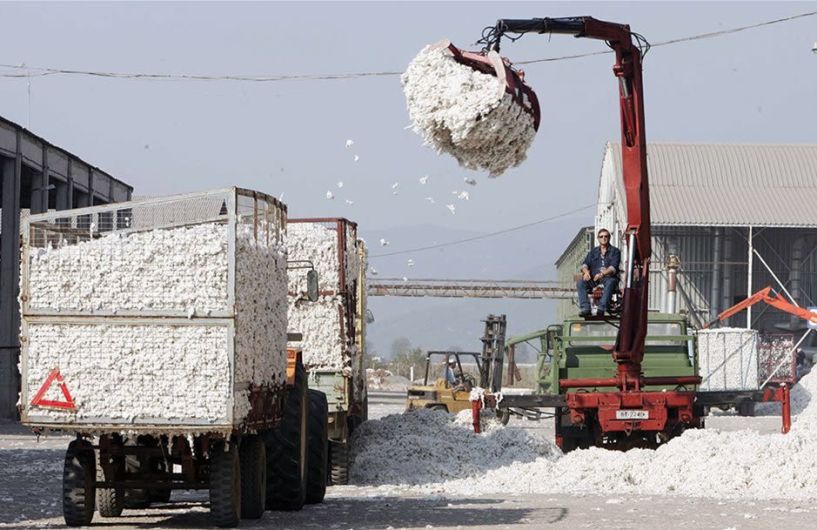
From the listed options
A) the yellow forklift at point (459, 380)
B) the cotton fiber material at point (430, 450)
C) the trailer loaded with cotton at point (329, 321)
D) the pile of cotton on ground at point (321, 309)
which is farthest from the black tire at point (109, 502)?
the yellow forklift at point (459, 380)

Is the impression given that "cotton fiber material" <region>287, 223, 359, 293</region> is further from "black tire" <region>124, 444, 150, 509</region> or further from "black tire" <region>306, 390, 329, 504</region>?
"black tire" <region>124, 444, 150, 509</region>

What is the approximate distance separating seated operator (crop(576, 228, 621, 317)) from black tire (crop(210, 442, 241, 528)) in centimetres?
840

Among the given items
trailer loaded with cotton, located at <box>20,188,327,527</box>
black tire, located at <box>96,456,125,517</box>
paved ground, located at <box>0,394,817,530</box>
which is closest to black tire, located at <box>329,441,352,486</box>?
paved ground, located at <box>0,394,817,530</box>

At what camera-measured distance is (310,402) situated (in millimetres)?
16875

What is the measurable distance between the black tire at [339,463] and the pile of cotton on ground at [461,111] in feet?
16.9

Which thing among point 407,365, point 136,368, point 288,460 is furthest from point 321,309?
point 407,365

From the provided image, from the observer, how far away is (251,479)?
1462cm

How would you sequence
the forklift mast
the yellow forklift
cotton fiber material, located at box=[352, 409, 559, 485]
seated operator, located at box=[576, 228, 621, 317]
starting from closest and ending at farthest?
cotton fiber material, located at box=[352, 409, 559, 485], seated operator, located at box=[576, 228, 621, 317], the yellow forklift, the forklift mast

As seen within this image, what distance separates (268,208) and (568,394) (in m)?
7.89

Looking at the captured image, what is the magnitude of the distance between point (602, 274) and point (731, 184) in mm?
41374

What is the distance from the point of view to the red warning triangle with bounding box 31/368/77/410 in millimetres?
13250

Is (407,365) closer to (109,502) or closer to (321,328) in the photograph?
(321,328)

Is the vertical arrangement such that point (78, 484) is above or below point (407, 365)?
below

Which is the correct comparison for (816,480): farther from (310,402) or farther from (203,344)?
(203,344)
